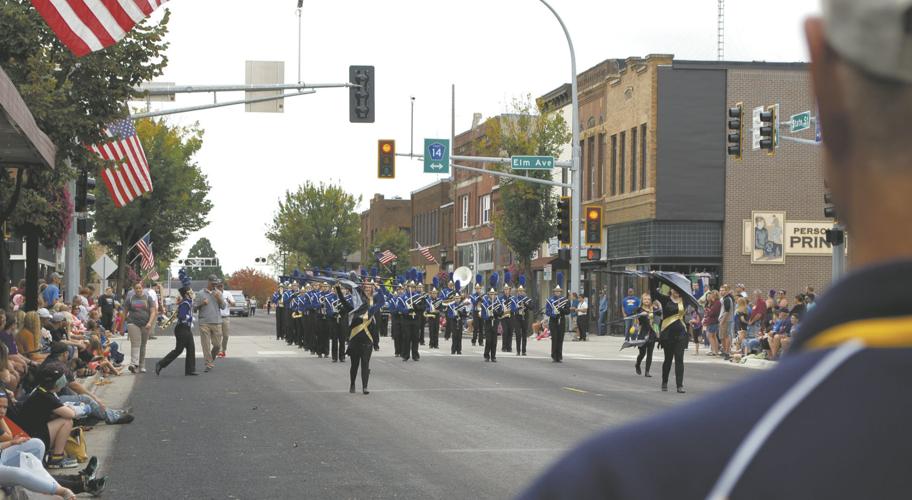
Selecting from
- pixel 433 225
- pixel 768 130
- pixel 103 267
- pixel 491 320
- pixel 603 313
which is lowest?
pixel 603 313

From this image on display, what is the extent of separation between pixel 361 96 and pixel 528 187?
97.8ft

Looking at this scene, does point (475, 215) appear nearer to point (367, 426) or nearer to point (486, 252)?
point (486, 252)

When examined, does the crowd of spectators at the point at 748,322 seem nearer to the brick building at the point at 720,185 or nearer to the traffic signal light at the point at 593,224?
the traffic signal light at the point at 593,224

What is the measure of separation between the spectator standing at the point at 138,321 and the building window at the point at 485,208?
53.7 metres

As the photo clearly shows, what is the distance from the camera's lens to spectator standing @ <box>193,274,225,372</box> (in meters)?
28.9

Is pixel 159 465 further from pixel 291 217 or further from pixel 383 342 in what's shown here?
pixel 291 217

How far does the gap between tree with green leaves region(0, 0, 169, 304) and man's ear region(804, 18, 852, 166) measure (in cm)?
1964

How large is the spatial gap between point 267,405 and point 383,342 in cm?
2806

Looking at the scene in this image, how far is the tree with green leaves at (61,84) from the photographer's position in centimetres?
2062

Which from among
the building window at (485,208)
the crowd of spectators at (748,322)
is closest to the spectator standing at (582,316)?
the crowd of spectators at (748,322)

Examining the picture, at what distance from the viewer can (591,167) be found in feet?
208

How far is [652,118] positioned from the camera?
2140 inches

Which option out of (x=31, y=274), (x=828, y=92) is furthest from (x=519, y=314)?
(x=828, y=92)

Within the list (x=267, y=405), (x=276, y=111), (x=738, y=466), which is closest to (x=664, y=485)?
(x=738, y=466)
